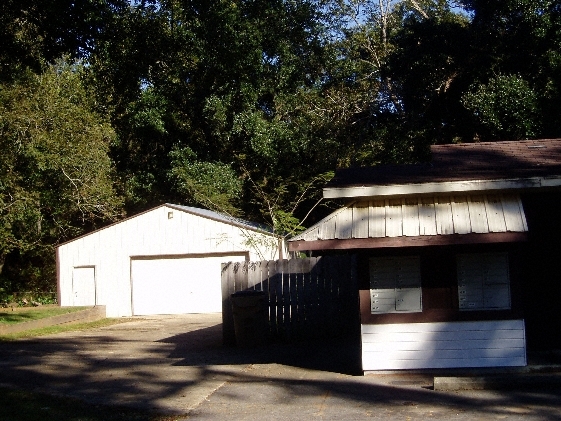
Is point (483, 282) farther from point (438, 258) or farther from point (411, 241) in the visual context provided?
point (411, 241)

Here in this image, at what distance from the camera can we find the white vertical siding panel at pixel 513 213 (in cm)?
1081

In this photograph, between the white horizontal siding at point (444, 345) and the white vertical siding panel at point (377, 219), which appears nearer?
the white vertical siding panel at point (377, 219)

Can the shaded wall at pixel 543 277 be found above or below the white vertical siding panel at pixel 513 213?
below

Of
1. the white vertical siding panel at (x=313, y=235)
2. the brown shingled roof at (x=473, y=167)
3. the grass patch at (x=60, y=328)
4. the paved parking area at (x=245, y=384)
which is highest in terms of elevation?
the brown shingled roof at (x=473, y=167)

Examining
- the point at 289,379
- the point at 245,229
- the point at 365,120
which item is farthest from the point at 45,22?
the point at 365,120

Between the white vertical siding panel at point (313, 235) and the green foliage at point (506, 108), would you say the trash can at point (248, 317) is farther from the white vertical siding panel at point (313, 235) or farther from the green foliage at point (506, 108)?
the green foliage at point (506, 108)

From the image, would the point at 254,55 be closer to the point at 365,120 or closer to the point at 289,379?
the point at 365,120

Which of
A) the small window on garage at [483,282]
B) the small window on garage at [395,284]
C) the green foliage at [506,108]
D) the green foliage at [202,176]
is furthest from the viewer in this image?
the green foliage at [202,176]

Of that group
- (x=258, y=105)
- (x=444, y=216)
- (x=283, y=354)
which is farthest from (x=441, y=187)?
(x=258, y=105)

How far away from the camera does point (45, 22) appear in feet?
38.3

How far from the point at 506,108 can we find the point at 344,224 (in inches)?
544

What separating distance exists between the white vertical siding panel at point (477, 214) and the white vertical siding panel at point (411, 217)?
802 millimetres

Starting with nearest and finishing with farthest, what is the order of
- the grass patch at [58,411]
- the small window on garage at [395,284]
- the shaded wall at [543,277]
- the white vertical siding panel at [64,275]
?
the grass patch at [58,411] → the small window on garage at [395,284] → the shaded wall at [543,277] → the white vertical siding panel at [64,275]

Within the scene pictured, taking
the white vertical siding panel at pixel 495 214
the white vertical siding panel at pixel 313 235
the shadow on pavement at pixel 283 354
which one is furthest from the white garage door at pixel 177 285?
the white vertical siding panel at pixel 495 214
